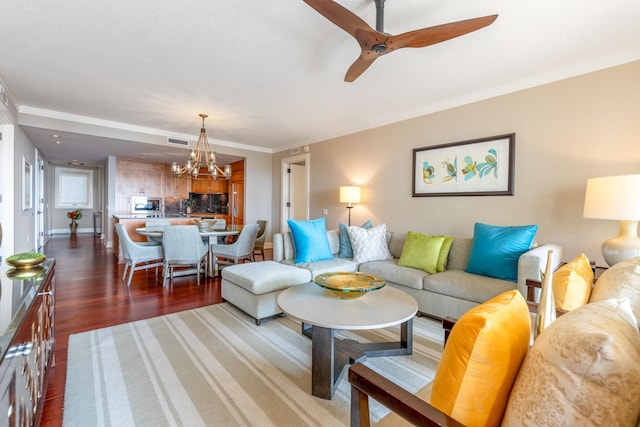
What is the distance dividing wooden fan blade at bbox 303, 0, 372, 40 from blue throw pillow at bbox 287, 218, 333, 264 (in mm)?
2107

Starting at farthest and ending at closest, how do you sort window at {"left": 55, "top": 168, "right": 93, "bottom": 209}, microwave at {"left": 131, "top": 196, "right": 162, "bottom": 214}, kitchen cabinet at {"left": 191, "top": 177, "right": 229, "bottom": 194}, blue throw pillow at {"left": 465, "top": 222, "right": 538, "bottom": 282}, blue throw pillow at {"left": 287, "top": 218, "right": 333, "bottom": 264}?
window at {"left": 55, "top": 168, "right": 93, "bottom": 209}, kitchen cabinet at {"left": 191, "top": 177, "right": 229, "bottom": 194}, microwave at {"left": 131, "top": 196, "right": 162, "bottom": 214}, blue throw pillow at {"left": 287, "top": 218, "right": 333, "bottom": 264}, blue throw pillow at {"left": 465, "top": 222, "right": 538, "bottom": 282}

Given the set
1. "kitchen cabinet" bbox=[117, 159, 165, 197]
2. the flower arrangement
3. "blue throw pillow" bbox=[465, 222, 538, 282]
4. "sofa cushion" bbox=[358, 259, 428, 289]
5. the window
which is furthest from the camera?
the window

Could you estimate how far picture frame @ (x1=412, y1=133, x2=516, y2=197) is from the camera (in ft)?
10.7

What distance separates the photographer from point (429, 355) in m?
2.16

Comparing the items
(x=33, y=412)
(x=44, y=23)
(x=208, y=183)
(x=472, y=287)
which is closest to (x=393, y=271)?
(x=472, y=287)

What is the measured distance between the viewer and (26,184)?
496 cm

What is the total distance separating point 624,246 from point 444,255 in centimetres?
134

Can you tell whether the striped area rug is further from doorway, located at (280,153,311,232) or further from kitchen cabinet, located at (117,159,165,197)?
kitchen cabinet, located at (117,159,165,197)

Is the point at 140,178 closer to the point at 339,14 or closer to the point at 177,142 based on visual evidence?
the point at 177,142

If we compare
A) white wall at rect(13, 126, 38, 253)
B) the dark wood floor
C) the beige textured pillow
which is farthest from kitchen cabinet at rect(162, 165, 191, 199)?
the beige textured pillow

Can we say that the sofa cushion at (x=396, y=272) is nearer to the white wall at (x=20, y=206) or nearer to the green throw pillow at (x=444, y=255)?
the green throw pillow at (x=444, y=255)

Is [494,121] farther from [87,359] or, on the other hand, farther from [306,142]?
[87,359]

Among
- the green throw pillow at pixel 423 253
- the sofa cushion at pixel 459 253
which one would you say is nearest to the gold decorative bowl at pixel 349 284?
the green throw pillow at pixel 423 253

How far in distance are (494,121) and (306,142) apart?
11.3 ft
